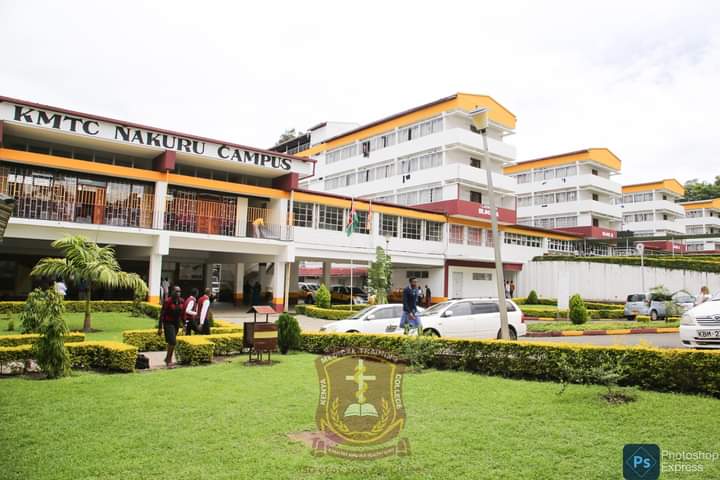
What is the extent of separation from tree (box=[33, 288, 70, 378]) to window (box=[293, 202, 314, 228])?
19.3 m

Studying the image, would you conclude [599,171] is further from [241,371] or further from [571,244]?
[241,371]

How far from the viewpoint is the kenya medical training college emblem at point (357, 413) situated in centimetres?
572

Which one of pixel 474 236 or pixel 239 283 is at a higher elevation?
pixel 474 236

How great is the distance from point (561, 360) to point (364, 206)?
23.0 m

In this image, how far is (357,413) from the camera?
22.3ft

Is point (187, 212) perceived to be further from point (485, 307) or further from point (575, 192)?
point (575, 192)

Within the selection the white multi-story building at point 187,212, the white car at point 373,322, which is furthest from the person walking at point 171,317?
the white multi-story building at point 187,212

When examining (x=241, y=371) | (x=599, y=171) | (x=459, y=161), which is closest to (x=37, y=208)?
(x=241, y=371)

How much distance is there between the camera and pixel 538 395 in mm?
7965

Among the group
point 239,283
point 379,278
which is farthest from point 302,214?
point 239,283

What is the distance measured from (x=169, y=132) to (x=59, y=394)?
17.6 meters

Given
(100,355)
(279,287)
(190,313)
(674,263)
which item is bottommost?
(100,355)

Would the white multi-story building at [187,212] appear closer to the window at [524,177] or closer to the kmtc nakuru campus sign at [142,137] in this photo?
the kmtc nakuru campus sign at [142,137]

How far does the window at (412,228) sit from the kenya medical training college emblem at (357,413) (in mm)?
25904
